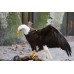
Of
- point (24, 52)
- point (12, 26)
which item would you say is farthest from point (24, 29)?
point (24, 52)

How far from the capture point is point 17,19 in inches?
179

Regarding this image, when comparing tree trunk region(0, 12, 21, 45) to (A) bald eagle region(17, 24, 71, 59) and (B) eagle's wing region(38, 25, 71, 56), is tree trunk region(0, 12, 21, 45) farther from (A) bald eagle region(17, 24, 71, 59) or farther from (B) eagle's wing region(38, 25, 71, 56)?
(B) eagle's wing region(38, 25, 71, 56)

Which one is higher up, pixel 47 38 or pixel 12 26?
pixel 12 26

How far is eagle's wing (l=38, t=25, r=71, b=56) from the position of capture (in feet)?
14.8

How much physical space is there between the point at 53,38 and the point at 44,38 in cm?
9

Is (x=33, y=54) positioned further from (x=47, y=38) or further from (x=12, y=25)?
(x=12, y=25)

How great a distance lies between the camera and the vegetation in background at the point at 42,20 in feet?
14.9

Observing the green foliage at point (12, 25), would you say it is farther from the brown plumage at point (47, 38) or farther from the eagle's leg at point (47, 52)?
the eagle's leg at point (47, 52)

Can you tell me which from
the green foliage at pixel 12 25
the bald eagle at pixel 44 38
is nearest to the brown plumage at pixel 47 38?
the bald eagle at pixel 44 38

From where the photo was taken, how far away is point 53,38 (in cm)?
454

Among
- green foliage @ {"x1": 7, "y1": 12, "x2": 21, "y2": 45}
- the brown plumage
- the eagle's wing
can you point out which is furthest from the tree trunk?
the eagle's wing
